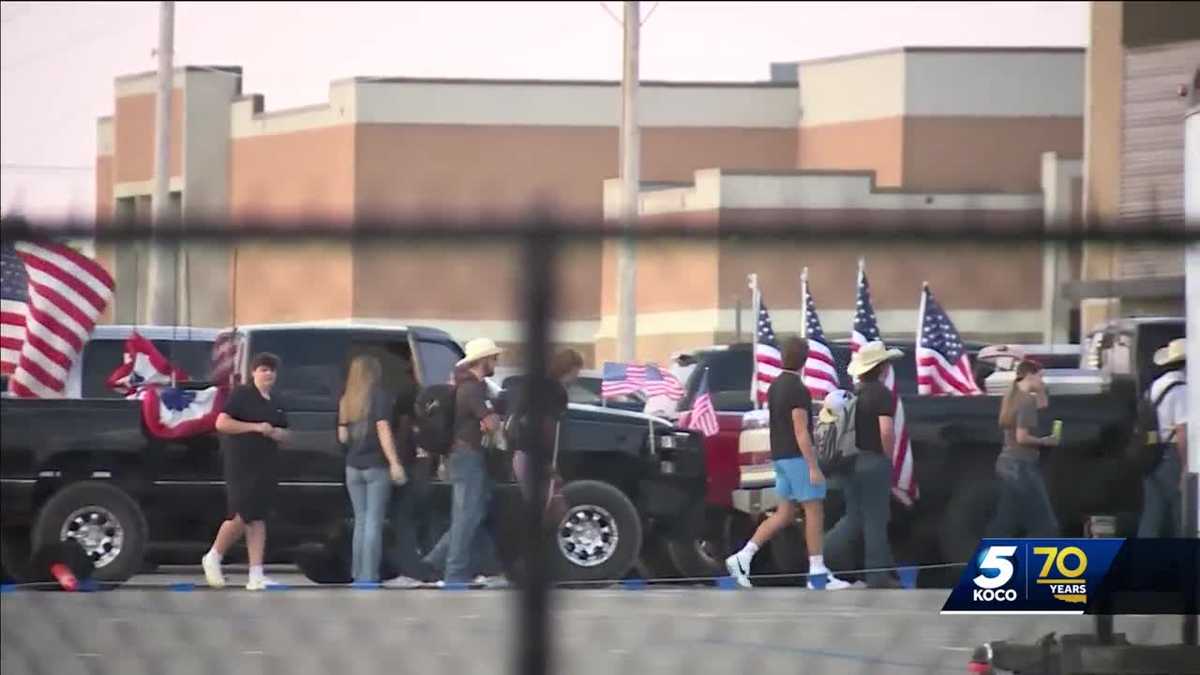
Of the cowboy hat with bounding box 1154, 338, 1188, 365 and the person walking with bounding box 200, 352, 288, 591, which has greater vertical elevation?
the cowboy hat with bounding box 1154, 338, 1188, 365

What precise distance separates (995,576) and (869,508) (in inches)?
44.6

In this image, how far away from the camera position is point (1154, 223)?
4.24m

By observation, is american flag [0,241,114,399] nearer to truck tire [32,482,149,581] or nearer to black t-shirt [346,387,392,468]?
truck tire [32,482,149,581]

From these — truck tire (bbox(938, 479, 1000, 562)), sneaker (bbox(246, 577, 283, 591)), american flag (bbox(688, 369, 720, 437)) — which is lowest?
sneaker (bbox(246, 577, 283, 591))

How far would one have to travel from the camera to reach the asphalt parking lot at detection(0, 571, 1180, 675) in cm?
422

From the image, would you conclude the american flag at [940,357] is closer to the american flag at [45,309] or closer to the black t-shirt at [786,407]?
the black t-shirt at [786,407]

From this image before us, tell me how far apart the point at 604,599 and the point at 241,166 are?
68.4 meters

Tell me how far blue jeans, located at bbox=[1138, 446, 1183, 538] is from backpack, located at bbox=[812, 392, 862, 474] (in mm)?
746

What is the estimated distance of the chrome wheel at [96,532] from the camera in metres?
5.02

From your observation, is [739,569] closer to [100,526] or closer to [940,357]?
[100,526]

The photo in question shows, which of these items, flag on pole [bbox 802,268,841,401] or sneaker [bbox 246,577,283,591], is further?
flag on pole [bbox 802,268,841,401]

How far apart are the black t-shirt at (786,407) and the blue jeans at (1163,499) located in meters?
0.85

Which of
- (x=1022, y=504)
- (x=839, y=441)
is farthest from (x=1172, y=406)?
(x=839, y=441)

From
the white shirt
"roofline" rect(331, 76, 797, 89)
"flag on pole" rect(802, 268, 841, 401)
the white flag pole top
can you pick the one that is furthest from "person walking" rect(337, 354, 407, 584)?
"roofline" rect(331, 76, 797, 89)
